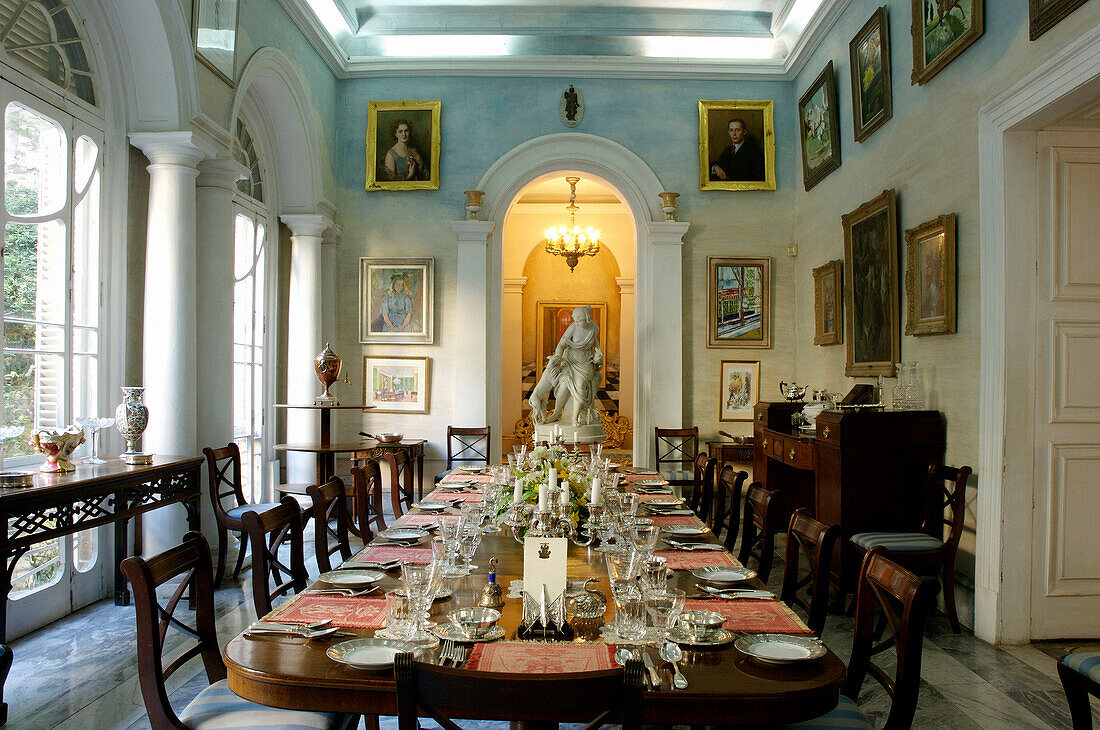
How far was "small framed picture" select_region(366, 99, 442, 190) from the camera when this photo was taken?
8961 mm

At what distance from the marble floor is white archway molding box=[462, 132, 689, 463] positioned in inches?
171

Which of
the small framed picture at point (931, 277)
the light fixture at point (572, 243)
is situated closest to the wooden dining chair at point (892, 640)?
the small framed picture at point (931, 277)

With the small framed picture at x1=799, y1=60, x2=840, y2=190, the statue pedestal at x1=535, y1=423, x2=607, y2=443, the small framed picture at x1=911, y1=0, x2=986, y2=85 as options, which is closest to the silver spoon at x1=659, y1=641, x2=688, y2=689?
the small framed picture at x1=911, y1=0, x2=986, y2=85

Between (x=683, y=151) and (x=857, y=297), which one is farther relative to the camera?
(x=683, y=151)

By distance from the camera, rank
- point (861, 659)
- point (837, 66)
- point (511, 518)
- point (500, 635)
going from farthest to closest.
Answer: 1. point (837, 66)
2. point (511, 518)
3. point (861, 659)
4. point (500, 635)

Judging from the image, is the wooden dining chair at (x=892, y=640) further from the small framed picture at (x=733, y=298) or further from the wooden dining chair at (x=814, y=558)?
the small framed picture at (x=733, y=298)

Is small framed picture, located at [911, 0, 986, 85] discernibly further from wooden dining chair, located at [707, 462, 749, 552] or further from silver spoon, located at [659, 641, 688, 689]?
silver spoon, located at [659, 641, 688, 689]

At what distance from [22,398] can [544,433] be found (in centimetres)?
517

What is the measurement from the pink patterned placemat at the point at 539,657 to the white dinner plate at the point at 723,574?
2.97ft

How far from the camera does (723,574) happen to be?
291 centimetres

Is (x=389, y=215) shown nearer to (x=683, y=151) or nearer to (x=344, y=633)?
(x=683, y=151)

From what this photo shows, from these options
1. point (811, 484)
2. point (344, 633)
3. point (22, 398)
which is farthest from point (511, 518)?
point (811, 484)

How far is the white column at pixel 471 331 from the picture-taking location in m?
8.84

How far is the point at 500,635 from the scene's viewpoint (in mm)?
2143
